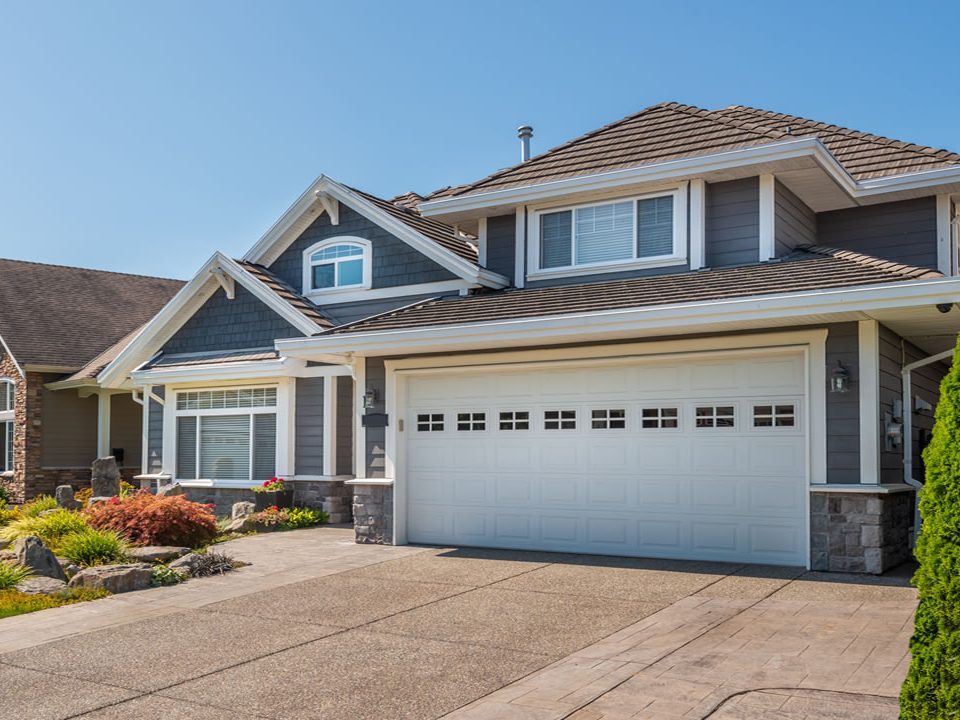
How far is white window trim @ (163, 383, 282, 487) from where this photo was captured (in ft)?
55.4

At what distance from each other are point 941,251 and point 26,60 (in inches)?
539

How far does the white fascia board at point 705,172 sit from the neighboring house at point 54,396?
11933 mm

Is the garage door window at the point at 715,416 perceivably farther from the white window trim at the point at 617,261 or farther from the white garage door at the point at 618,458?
the white window trim at the point at 617,261

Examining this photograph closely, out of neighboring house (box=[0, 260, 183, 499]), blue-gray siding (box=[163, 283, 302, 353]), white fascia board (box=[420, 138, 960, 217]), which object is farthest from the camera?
neighboring house (box=[0, 260, 183, 499])

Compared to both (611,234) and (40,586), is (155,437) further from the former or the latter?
(611,234)

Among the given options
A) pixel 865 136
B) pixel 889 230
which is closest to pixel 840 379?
pixel 889 230

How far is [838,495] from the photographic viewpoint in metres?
10.2

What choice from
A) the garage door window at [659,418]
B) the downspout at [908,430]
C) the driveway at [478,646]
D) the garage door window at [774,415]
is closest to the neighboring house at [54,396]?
the driveway at [478,646]

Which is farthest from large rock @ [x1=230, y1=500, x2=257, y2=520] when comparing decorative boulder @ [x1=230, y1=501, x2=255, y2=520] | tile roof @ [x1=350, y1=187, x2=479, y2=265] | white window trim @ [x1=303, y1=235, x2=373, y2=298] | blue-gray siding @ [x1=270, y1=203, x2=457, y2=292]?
tile roof @ [x1=350, y1=187, x2=479, y2=265]

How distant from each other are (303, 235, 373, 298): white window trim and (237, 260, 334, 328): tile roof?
0.27 metres

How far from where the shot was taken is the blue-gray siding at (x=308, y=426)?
1669cm

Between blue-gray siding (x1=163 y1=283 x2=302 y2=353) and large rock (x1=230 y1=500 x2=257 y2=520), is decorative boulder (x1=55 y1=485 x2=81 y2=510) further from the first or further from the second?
large rock (x1=230 y1=500 x2=257 y2=520)

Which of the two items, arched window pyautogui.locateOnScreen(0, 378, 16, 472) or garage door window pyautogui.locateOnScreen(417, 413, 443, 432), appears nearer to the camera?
garage door window pyautogui.locateOnScreen(417, 413, 443, 432)

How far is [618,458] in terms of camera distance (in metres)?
11.7
